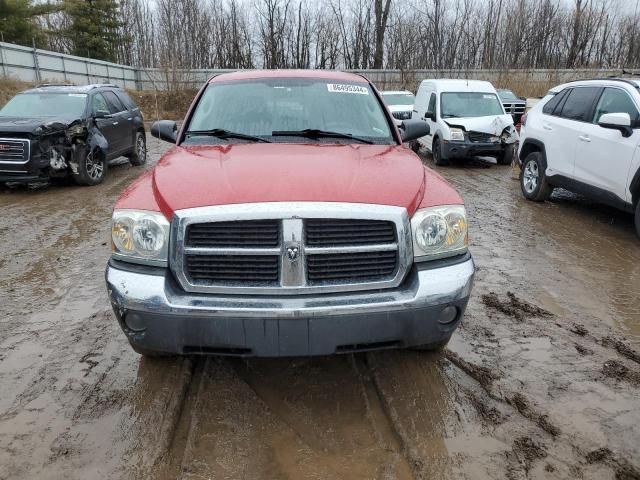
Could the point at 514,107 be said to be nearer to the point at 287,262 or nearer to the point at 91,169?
the point at 91,169

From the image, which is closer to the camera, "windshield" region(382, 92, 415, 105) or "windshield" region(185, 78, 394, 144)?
"windshield" region(185, 78, 394, 144)

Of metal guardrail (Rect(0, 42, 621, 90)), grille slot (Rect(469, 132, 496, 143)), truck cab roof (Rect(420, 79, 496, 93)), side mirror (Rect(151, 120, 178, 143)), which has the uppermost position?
metal guardrail (Rect(0, 42, 621, 90))

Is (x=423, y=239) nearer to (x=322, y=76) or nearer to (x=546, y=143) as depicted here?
(x=322, y=76)

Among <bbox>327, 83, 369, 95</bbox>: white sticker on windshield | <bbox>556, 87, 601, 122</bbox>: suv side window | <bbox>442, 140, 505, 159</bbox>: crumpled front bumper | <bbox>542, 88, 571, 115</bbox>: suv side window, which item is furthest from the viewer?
<bbox>442, 140, 505, 159</bbox>: crumpled front bumper

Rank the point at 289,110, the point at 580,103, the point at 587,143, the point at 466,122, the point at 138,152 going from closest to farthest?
the point at 289,110 → the point at 587,143 → the point at 580,103 → the point at 466,122 → the point at 138,152

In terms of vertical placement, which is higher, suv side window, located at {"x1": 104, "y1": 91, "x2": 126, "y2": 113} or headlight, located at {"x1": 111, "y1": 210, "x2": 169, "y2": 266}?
suv side window, located at {"x1": 104, "y1": 91, "x2": 126, "y2": 113}

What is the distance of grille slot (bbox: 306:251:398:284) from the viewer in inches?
98.5

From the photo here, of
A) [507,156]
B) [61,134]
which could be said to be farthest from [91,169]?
[507,156]

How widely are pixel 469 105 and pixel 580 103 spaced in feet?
17.5

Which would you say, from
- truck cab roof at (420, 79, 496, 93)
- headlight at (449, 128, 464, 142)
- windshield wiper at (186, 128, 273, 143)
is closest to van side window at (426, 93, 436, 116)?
truck cab roof at (420, 79, 496, 93)

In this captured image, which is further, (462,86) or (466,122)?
(462,86)

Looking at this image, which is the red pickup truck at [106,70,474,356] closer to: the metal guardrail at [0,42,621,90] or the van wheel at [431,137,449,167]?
the van wheel at [431,137,449,167]

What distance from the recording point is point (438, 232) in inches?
104

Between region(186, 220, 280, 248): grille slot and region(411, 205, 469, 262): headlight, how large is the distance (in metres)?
0.75
